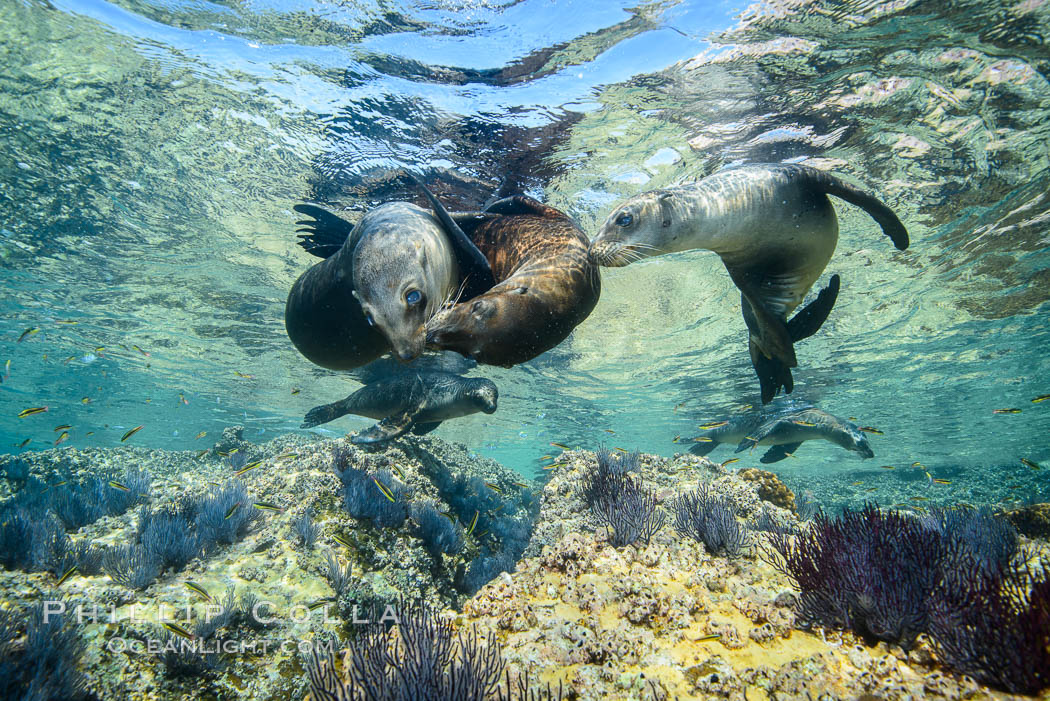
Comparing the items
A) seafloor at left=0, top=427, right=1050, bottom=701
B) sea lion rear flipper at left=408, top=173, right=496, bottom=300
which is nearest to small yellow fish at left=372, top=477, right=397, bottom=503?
seafloor at left=0, top=427, right=1050, bottom=701

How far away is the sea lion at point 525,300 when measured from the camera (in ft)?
6.82

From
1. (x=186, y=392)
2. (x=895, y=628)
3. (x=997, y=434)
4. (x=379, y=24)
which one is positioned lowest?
(x=186, y=392)

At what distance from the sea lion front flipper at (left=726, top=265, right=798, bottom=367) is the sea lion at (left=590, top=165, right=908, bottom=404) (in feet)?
0.04

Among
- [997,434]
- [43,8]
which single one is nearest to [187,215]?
[43,8]

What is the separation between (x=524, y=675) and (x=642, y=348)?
14784 millimetres

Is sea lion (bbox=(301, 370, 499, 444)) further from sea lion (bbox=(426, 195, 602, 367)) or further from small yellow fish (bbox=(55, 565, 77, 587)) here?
sea lion (bbox=(426, 195, 602, 367))

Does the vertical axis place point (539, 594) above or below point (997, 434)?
above

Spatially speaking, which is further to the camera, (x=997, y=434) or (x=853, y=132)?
(x=997, y=434)

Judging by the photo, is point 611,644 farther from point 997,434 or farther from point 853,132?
point 997,434

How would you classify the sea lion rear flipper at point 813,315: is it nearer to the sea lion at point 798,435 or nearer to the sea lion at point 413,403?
the sea lion at point 413,403

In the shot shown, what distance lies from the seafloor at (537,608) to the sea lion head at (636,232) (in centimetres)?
255

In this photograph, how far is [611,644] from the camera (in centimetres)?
252

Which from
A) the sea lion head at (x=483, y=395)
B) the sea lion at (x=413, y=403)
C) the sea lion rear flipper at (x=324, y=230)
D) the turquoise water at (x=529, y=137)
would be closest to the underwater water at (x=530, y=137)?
the turquoise water at (x=529, y=137)

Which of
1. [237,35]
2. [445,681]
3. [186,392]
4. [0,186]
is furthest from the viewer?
[186,392]
